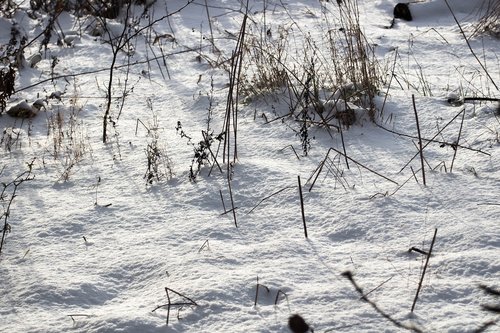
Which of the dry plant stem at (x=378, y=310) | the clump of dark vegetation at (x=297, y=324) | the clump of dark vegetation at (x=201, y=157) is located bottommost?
the clump of dark vegetation at (x=297, y=324)

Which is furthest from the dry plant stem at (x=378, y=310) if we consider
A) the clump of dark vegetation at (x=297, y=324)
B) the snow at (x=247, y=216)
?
the clump of dark vegetation at (x=297, y=324)

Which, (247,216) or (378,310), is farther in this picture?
(247,216)

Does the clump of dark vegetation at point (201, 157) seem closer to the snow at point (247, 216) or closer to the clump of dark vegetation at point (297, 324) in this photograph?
the snow at point (247, 216)

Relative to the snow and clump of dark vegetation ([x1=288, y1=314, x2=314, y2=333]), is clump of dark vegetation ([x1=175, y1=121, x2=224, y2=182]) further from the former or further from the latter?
clump of dark vegetation ([x1=288, y1=314, x2=314, y2=333])

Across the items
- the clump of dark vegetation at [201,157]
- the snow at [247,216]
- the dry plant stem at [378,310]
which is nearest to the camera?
the dry plant stem at [378,310]

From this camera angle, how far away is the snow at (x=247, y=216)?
2.08 m

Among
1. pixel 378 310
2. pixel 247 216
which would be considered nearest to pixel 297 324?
pixel 378 310

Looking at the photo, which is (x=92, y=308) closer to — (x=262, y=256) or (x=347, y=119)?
(x=262, y=256)

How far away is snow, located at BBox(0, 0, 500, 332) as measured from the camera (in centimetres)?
208

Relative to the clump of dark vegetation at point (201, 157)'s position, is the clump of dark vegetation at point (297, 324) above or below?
below

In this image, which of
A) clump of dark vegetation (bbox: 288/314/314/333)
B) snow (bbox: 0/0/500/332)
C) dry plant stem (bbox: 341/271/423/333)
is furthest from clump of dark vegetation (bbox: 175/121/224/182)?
clump of dark vegetation (bbox: 288/314/314/333)

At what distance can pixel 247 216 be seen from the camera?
2.69 meters

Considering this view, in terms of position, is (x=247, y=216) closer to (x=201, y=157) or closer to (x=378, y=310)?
(x=201, y=157)

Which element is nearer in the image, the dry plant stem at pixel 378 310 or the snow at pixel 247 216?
the dry plant stem at pixel 378 310
